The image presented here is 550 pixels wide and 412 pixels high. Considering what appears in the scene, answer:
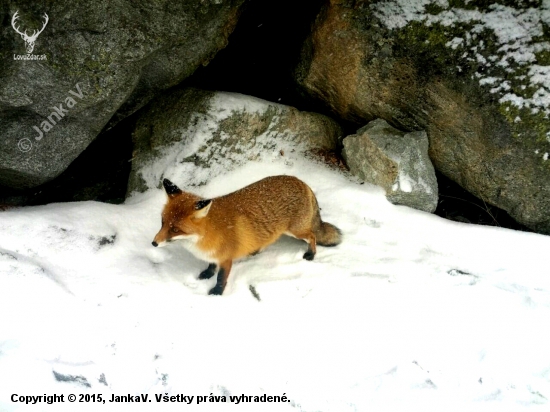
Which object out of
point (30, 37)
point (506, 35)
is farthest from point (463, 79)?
point (30, 37)

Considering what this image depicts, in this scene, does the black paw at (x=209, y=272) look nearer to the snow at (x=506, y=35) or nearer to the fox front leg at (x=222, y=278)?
the fox front leg at (x=222, y=278)

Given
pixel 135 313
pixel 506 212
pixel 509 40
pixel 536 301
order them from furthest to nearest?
pixel 506 212, pixel 509 40, pixel 536 301, pixel 135 313

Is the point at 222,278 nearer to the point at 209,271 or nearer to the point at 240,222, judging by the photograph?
the point at 209,271

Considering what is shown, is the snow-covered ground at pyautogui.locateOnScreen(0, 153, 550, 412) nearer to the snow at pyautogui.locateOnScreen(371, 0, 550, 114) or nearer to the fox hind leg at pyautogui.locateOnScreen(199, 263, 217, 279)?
the fox hind leg at pyautogui.locateOnScreen(199, 263, 217, 279)

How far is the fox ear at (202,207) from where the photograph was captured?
3.55 meters

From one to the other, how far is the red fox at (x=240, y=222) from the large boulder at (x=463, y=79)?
1730 mm

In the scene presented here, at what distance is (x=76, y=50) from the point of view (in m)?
3.83

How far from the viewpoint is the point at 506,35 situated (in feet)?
15.0

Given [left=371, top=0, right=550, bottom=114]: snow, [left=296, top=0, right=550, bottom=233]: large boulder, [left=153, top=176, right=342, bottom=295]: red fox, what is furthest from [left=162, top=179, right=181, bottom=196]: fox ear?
[left=371, top=0, right=550, bottom=114]: snow

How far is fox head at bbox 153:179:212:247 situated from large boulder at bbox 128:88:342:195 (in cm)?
153

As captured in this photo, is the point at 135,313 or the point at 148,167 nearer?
the point at 135,313

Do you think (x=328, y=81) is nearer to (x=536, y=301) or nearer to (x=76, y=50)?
(x=76, y=50)

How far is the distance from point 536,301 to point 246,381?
8.67 ft

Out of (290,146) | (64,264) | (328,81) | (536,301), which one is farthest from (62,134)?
(536,301)
